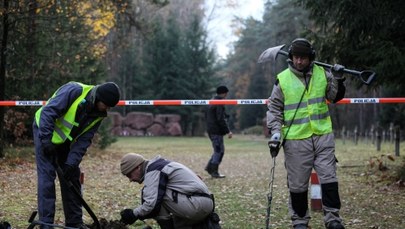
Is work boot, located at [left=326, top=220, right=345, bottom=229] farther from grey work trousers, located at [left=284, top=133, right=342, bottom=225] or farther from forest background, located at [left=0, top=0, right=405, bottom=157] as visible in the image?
forest background, located at [left=0, top=0, right=405, bottom=157]

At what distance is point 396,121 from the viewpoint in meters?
32.5

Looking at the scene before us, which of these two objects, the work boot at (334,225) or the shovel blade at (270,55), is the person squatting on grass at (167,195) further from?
the shovel blade at (270,55)

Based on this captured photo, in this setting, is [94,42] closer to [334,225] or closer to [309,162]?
[309,162]

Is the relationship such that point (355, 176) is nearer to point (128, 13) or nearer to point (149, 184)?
point (149, 184)

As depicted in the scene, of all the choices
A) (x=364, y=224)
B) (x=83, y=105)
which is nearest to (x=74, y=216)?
(x=83, y=105)

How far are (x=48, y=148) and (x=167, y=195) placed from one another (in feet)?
4.22

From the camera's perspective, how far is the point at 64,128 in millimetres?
5883

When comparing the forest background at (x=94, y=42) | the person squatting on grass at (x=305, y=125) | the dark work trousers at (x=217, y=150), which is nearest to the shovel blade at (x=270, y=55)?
the person squatting on grass at (x=305, y=125)

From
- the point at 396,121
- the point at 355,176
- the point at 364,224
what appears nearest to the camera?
the point at 364,224

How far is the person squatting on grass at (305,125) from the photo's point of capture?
5.70 metres

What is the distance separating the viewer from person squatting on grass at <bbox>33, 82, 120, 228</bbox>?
5711mm

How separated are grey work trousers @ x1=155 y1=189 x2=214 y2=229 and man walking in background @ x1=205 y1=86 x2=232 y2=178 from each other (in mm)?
6759

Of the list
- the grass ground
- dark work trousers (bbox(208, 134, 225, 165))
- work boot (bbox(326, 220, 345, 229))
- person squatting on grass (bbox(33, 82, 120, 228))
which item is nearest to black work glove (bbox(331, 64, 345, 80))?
work boot (bbox(326, 220, 345, 229))

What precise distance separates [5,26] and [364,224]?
9.53 meters
